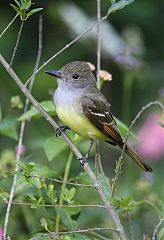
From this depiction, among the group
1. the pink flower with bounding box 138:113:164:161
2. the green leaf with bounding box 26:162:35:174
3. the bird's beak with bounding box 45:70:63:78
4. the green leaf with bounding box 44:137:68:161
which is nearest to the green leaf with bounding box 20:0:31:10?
the green leaf with bounding box 26:162:35:174

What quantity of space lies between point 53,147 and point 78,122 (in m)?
0.18

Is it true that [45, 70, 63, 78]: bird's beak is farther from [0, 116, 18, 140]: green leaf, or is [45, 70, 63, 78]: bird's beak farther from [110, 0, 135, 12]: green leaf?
[110, 0, 135, 12]: green leaf

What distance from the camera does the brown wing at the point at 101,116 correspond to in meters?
4.02

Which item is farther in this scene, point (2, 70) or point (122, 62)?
point (2, 70)

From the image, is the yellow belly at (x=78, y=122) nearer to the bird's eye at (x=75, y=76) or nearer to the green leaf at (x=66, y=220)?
the bird's eye at (x=75, y=76)

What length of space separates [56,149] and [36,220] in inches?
18.5

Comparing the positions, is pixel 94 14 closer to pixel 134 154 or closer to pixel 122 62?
pixel 122 62

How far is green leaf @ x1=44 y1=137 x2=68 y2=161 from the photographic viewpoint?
387 cm

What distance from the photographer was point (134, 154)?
157 inches

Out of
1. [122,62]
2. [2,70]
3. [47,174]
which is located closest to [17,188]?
[47,174]

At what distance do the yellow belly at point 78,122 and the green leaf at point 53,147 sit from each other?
0.36ft

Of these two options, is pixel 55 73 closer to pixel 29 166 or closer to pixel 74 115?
pixel 74 115

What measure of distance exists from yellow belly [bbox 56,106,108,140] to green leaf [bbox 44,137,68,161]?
0.11 m

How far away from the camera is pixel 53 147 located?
3.91 meters
